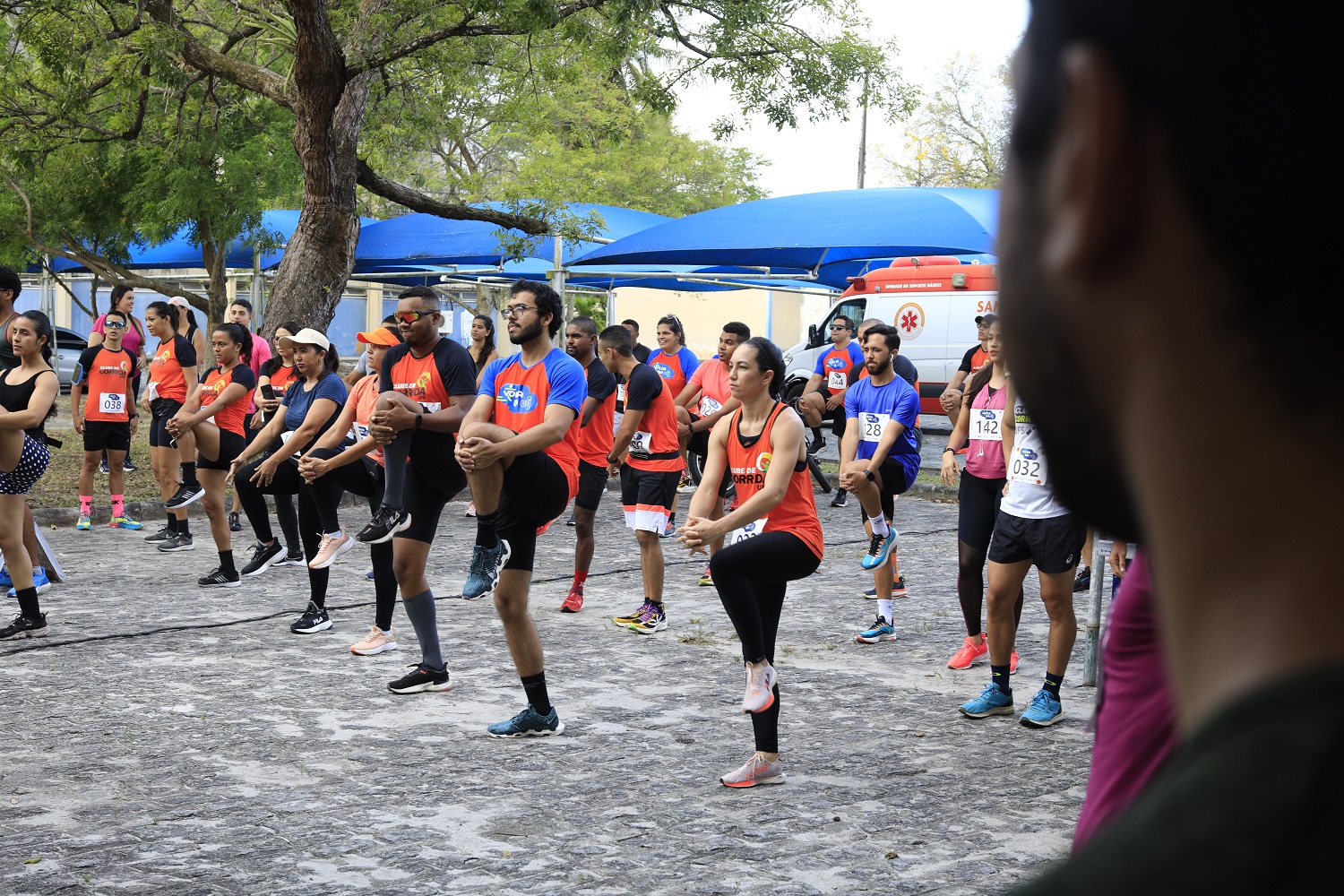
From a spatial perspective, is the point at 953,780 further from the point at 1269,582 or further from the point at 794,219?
the point at 794,219

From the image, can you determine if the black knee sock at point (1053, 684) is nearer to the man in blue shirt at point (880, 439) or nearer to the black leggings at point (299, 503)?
the man in blue shirt at point (880, 439)

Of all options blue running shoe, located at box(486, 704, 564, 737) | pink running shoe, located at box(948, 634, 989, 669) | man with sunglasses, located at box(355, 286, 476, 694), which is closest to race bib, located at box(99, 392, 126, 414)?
man with sunglasses, located at box(355, 286, 476, 694)

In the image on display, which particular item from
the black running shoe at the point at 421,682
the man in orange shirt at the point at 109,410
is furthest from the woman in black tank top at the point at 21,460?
the man in orange shirt at the point at 109,410

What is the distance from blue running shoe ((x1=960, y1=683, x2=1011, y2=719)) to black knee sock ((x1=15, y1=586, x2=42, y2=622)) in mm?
→ 5458

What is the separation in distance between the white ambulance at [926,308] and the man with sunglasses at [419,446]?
13.5 m

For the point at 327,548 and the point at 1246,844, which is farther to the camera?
the point at 327,548

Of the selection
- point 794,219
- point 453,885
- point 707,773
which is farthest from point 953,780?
point 794,219

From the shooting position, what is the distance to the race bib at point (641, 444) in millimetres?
9828

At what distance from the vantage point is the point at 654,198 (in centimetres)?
4172

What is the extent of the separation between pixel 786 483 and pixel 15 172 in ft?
51.0

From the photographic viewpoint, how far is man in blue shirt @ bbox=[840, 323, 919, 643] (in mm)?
8945

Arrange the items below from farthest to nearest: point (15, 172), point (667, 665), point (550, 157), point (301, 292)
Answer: point (550, 157)
point (15, 172)
point (301, 292)
point (667, 665)

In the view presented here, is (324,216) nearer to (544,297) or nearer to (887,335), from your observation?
(887,335)

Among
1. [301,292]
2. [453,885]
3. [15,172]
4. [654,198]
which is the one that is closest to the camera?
[453,885]
